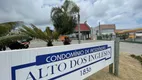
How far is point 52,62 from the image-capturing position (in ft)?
10.6

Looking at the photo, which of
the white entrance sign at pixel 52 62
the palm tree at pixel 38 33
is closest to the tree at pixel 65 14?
the palm tree at pixel 38 33

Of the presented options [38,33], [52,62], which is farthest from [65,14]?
[52,62]

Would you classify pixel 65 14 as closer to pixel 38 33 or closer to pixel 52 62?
pixel 38 33

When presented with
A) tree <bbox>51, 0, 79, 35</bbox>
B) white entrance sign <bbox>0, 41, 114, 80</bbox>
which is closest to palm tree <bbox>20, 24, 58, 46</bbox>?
white entrance sign <bbox>0, 41, 114, 80</bbox>

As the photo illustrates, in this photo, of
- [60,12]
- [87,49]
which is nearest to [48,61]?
[87,49]

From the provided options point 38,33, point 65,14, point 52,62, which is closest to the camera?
point 52,62

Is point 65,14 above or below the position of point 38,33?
above

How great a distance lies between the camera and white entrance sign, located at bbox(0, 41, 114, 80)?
2435mm

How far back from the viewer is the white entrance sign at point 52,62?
95.9 inches

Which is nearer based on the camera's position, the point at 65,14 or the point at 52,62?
the point at 52,62

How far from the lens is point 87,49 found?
4625mm

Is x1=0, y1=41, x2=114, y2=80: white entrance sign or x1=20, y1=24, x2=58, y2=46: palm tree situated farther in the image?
x1=20, y1=24, x2=58, y2=46: palm tree

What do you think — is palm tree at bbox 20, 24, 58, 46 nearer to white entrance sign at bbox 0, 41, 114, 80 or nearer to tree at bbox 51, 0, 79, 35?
white entrance sign at bbox 0, 41, 114, 80

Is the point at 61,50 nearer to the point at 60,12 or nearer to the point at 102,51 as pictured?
the point at 102,51
